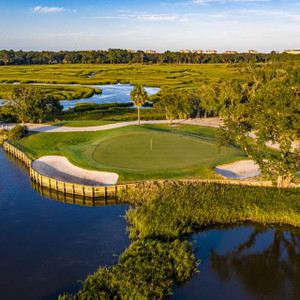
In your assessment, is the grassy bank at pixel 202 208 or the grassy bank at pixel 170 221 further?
the grassy bank at pixel 202 208

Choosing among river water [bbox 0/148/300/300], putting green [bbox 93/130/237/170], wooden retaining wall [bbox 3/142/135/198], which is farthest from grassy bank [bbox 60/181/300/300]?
putting green [bbox 93/130/237/170]

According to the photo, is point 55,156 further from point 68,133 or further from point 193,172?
point 193,172

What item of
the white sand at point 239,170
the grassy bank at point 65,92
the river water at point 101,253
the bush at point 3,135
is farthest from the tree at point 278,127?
the grassy bank at point 65,92

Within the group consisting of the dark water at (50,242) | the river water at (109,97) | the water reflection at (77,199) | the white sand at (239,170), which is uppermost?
the river water at (109,97)

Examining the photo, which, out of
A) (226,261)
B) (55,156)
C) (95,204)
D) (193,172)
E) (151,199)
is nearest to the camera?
(226,261)

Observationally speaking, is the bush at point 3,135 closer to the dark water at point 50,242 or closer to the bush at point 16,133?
the bush at point 16,133

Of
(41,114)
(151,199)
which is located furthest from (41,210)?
(41,114)
